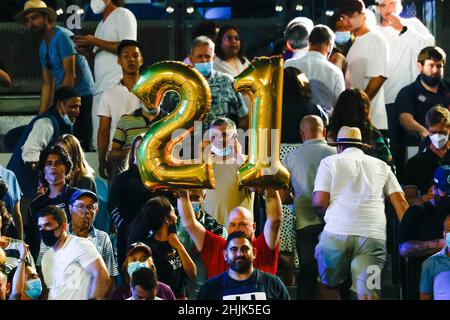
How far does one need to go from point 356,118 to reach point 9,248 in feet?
7.80

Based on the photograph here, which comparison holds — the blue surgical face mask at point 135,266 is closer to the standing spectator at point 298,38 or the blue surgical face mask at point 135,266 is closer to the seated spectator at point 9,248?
the seated spectator at point 9,248

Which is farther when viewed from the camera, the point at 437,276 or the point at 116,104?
the point at 116,104

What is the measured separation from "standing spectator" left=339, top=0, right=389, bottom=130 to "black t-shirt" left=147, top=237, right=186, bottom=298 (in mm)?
2117

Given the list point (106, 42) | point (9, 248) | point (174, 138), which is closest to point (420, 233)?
point (174, 138)

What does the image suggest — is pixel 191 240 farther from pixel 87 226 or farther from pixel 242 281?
pixel 87 226

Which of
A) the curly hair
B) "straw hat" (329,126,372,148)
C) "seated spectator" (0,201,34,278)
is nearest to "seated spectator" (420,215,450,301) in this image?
"straw hat" (329,126,372,148)

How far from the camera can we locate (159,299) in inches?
424

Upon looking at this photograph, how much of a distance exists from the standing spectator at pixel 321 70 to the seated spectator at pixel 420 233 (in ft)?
4.60

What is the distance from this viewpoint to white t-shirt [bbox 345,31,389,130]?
12.7 metres

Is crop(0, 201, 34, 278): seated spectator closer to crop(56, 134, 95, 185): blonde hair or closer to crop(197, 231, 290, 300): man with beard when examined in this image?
crop(56, 134, 95, 185): blonde hair

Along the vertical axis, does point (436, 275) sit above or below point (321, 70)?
below

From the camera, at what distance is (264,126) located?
31.1 ft
